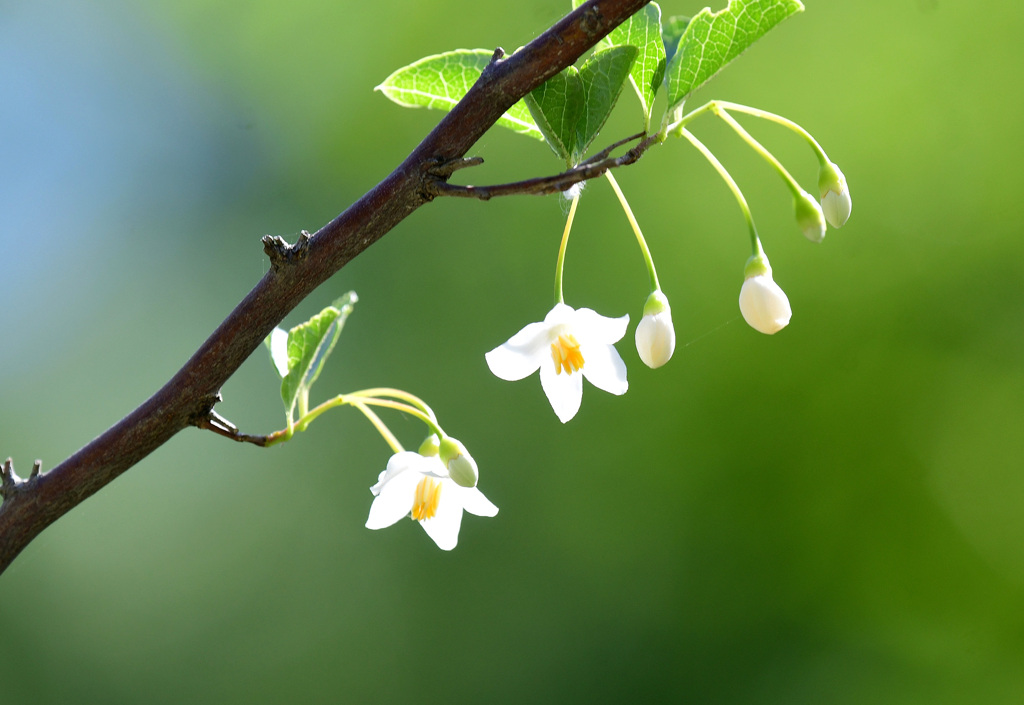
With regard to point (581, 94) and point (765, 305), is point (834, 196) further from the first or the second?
point (581, 94)

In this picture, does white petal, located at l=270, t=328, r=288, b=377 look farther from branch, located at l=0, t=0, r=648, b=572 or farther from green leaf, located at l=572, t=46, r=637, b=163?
green leaf, located at l=572, t=46, r=637, b=163

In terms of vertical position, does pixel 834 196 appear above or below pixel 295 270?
below

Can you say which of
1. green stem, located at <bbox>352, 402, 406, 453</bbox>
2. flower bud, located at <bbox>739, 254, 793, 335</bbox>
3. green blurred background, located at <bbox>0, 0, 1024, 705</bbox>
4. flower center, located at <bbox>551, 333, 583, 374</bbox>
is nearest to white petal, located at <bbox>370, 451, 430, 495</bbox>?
green stem, located at <bbox>352, 402, 406, 453</bbox>

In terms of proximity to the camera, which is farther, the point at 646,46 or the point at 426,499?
the point at 426,499

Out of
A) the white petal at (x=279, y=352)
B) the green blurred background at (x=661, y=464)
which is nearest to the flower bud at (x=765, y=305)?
the white petal at (x=279, y=352)

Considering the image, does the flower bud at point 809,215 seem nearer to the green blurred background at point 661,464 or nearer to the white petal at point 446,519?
the white petal at point 446,519

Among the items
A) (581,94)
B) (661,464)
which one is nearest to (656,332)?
(581,94)
